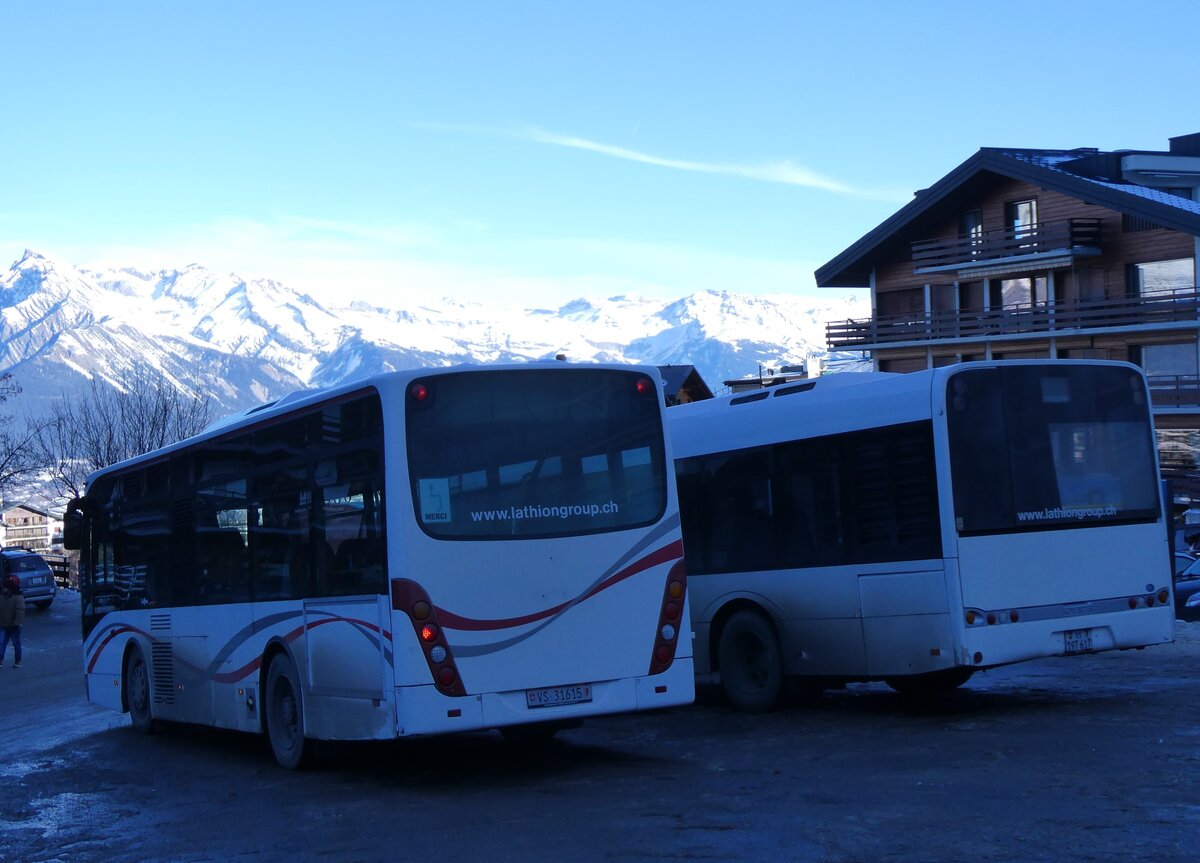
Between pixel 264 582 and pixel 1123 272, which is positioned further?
pixel 1123 272

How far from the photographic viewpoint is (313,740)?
459 inches

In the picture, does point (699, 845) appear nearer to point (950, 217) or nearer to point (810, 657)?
point (810, 657)

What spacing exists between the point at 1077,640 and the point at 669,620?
365cm

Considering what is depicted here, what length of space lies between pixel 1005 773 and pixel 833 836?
82.7 inches

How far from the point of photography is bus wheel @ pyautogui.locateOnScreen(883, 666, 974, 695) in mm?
14328

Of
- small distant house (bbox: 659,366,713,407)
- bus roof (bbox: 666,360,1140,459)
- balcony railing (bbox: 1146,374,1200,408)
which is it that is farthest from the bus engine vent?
small distant house (bbox: 659,366,713,407)

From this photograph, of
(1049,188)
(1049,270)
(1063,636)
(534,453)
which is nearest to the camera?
(534,453)

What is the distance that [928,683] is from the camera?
14.7m

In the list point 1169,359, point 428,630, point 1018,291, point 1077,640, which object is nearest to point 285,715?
point 428,630

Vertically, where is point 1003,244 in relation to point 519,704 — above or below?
above

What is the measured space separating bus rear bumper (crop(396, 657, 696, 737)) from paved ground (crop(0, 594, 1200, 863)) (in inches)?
17.9

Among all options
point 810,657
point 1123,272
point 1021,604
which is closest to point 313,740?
point 810,657

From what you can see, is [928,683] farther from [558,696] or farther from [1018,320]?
[1018,320]

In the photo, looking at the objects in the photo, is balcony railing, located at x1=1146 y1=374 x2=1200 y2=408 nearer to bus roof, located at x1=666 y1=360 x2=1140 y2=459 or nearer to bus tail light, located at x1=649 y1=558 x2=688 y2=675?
bus roof, located at x1=666 y1=360 x2=1140 y2=459
